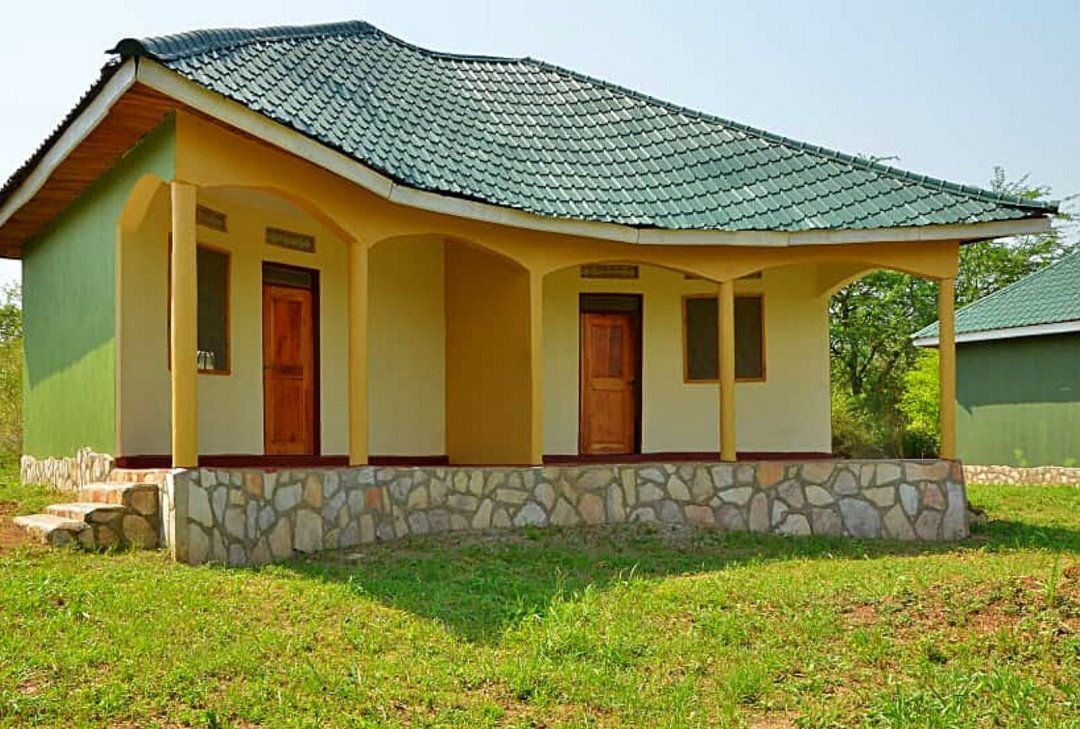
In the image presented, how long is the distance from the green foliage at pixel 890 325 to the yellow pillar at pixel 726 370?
1376cm

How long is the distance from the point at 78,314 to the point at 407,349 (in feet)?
11.9

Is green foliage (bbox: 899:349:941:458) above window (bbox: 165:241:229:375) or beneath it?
beneath

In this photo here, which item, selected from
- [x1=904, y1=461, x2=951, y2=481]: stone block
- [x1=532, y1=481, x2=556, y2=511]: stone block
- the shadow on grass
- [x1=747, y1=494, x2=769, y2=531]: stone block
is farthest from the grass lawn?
[x1=904, y1=461, x2=951, y2=481]: stone block

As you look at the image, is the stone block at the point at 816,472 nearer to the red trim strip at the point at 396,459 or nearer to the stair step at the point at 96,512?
the red trim strip at the point at 396,459

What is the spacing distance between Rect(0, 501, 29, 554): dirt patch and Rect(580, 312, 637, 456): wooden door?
A: 6.72 metres

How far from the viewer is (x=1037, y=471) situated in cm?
1953

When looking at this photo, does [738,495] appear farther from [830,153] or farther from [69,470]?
→ [69,470]

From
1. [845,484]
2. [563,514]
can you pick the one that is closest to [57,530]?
[563,514]

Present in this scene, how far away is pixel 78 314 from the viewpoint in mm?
11914

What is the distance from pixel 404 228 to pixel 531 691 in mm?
5864

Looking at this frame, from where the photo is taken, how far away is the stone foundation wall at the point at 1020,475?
62.2 ft

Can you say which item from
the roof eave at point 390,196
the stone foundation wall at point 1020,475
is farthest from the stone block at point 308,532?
the stone foundation wall at point 1020,475

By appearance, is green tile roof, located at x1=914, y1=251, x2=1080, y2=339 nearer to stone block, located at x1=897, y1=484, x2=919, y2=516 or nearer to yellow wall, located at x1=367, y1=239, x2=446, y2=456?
stone block, located at x1=897, y1=484, x2=919, y2=516

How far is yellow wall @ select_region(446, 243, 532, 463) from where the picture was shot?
1235 centimetres
